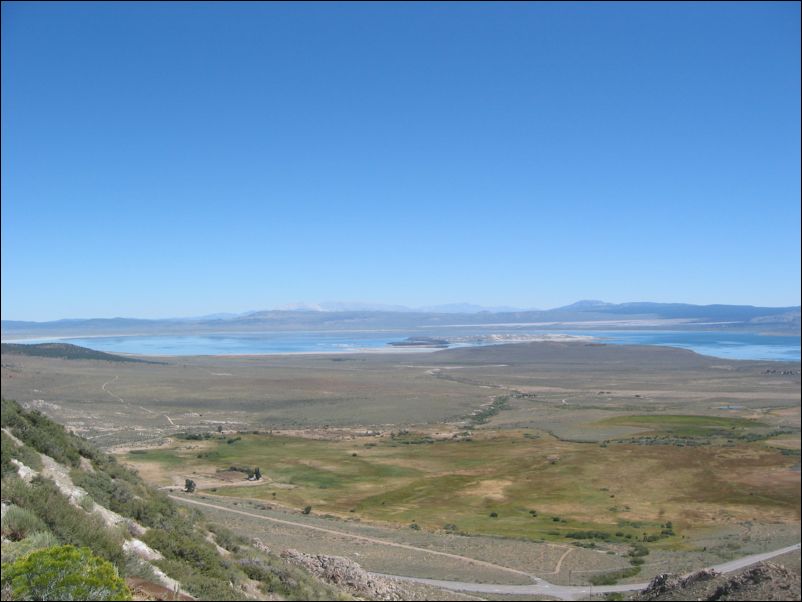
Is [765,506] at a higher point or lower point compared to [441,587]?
lower

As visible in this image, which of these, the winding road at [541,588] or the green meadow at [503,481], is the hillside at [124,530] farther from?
the green meadow at [503,481]

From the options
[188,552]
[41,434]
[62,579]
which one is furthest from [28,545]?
[41,434]

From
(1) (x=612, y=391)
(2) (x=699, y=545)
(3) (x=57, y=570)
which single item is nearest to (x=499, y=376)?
(1) (x=612, y=391)

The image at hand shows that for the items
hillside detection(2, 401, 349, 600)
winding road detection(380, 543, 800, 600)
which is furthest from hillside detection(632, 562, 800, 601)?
hillside detection(2, 401, 349, 600)

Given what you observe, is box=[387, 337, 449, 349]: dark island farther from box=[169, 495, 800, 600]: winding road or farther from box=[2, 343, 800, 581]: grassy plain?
box=[169, 495, 800, 600]: winding road

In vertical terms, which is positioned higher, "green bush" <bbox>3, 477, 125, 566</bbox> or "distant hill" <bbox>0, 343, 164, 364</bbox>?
"green bush" <bbox>3, 477, 125, 566</bbox>

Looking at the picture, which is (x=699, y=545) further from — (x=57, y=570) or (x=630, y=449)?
(x=630, y=449)

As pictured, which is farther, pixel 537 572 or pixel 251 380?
pixel 251 380

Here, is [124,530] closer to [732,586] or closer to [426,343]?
[732,586]
